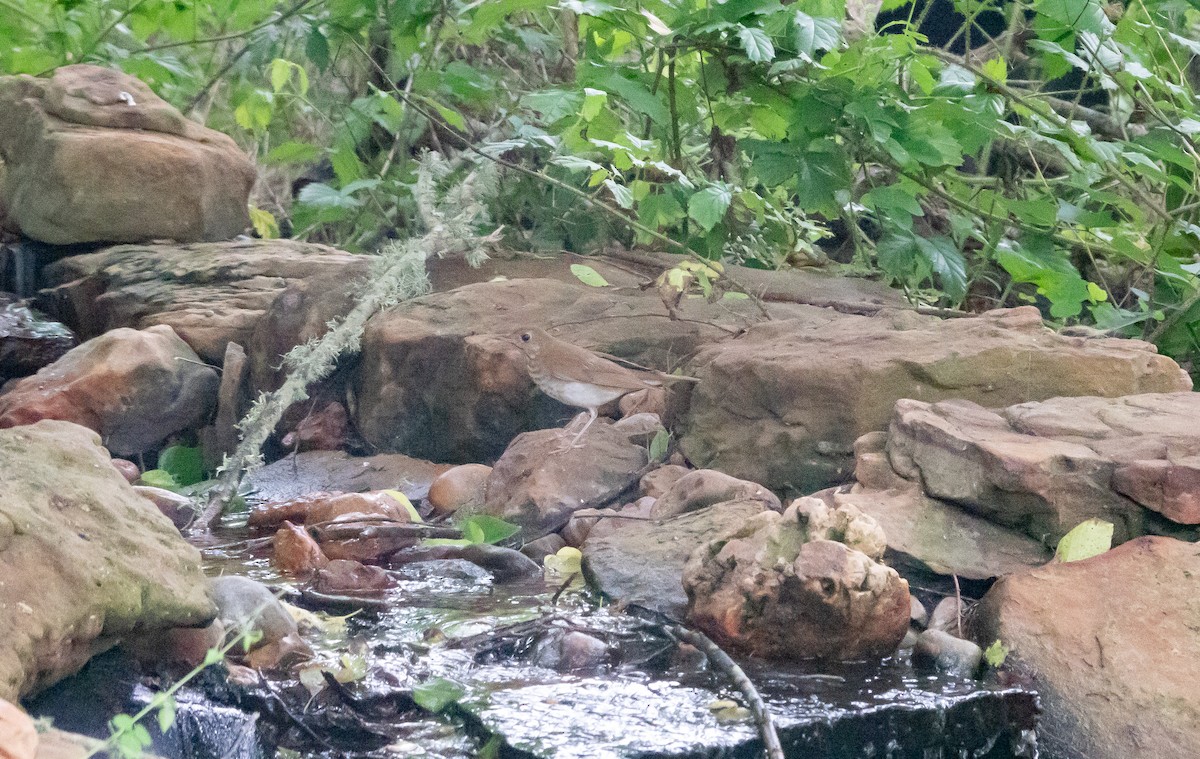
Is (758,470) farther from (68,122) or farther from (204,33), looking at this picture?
Result: (204,33)

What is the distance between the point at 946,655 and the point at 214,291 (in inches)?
191

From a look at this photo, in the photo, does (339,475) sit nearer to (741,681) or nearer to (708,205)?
(708,205)

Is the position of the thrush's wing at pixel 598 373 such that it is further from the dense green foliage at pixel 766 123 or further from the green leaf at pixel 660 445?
the dense green foliage at pixel 766 123

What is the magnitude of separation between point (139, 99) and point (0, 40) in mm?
944

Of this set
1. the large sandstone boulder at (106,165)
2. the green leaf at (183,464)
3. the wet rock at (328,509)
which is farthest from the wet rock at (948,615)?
the large sandstone boulder at (106,165)

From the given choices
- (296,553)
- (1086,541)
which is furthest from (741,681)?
(296,553)

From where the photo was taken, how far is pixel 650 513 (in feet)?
12.0

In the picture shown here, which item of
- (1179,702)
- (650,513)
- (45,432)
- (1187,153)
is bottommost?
(650,513)

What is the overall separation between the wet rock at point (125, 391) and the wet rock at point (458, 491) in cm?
185

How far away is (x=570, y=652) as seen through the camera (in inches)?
102

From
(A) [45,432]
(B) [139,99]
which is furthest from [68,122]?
Answer: (A) [45,432]

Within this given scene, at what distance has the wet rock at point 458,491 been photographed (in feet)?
13.6

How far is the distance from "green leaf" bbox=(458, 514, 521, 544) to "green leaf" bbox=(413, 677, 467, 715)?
1.27m

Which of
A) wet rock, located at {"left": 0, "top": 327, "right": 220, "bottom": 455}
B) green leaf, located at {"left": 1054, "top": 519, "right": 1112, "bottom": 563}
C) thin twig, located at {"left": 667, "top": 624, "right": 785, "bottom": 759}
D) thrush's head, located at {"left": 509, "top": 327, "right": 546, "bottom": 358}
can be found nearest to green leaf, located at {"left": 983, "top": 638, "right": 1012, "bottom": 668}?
green leaf, located at {"left": 1054, "top": 519, "right": 1112, "bottom": 563}
